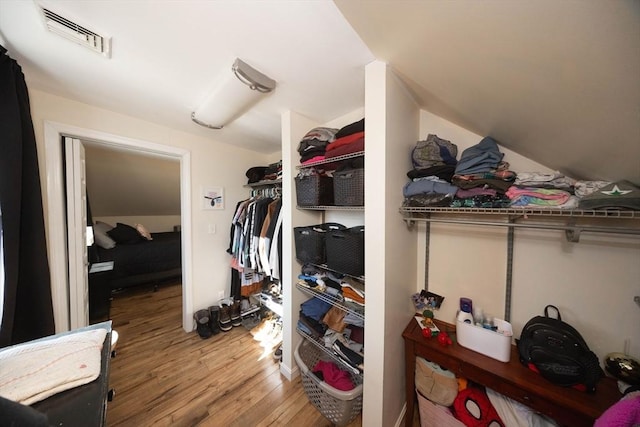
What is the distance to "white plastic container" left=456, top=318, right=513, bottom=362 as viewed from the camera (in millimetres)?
995

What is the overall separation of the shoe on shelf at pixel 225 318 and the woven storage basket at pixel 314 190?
5.39ft

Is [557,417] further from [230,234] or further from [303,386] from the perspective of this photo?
[230,234]

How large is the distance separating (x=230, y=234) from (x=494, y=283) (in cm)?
252

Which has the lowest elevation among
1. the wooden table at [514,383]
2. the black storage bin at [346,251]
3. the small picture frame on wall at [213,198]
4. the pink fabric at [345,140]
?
the wooden table at [514,383]

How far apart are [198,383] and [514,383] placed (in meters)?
2.04

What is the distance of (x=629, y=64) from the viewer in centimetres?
53

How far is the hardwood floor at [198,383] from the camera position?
128 centimetres

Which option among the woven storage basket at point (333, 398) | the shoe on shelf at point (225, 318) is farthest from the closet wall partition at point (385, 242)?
the shoe on shelf at point (225, 318)

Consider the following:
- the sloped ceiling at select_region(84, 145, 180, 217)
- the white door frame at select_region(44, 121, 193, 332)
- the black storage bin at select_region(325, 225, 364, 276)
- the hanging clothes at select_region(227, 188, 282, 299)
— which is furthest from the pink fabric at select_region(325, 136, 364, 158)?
the sloped ceiling at select_region(84, 145, 180, 217)

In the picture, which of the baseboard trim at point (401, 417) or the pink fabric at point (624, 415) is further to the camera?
the baseboard trim at point (401, 417)

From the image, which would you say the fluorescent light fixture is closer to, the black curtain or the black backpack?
the black curtain

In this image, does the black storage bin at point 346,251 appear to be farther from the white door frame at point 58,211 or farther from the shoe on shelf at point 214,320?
the white door frame at point 58,211

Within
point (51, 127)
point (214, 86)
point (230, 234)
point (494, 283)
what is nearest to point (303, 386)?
point (494, 283)

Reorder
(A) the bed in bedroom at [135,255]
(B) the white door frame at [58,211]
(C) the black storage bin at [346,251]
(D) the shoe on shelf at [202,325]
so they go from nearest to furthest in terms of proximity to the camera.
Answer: (C) the black storage bin at [346,251] → (B) the white door frame at [58,211] → (D) the shoe on shelf at [202,325] → (A) the bed in bedroom at [135,255]
